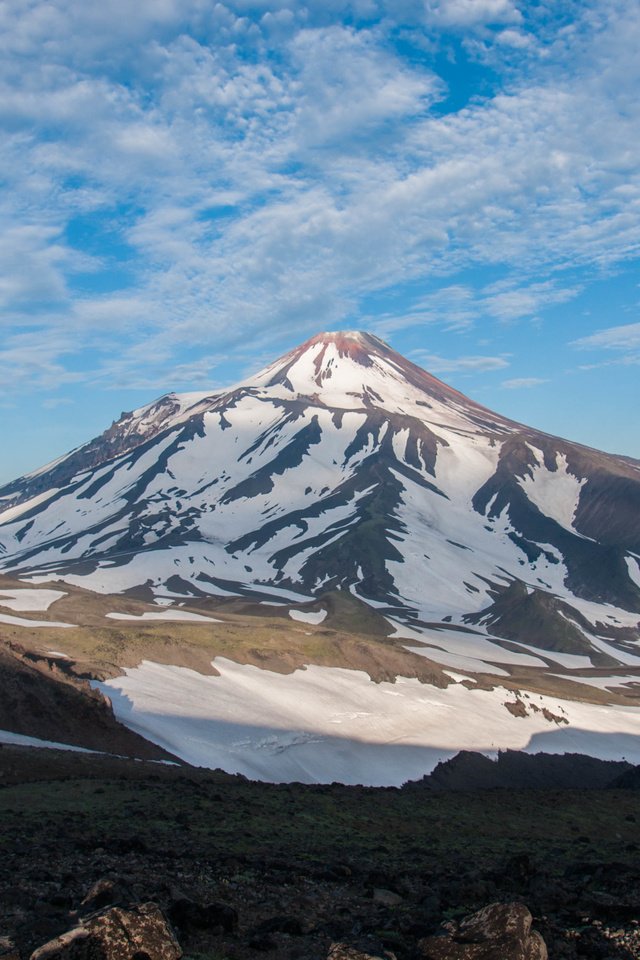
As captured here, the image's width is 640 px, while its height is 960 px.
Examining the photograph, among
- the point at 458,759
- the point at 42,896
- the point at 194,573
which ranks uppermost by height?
the point at 194,573

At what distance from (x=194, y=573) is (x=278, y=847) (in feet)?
583

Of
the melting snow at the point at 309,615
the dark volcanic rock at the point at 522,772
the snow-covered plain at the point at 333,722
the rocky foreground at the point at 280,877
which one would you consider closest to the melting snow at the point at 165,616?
the melting snow at the point at 309,615

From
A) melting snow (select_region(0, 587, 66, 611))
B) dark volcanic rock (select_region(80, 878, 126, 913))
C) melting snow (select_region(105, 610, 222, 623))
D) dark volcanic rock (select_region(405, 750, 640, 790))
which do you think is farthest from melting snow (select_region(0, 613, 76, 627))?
dark volcanic rock (select_region(80, 878, 126, 913))

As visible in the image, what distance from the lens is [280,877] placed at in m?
15.6

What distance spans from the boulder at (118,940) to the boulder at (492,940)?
3131 millimetres

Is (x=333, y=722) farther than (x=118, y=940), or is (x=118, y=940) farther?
(x=333, y=722)

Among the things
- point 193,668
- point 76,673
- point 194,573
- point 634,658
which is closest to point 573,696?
point 193,668

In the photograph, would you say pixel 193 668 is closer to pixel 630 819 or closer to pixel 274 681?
pixel 274 681

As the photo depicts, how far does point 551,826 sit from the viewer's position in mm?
32031

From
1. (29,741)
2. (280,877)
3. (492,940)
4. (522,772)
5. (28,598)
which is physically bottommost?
(522,772)

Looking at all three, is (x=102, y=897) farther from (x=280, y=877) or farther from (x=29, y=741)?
(x=29, y=741)

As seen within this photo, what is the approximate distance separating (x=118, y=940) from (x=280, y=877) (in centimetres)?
682

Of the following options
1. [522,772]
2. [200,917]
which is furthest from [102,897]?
[522,772]

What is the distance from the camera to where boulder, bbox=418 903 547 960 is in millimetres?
9750
